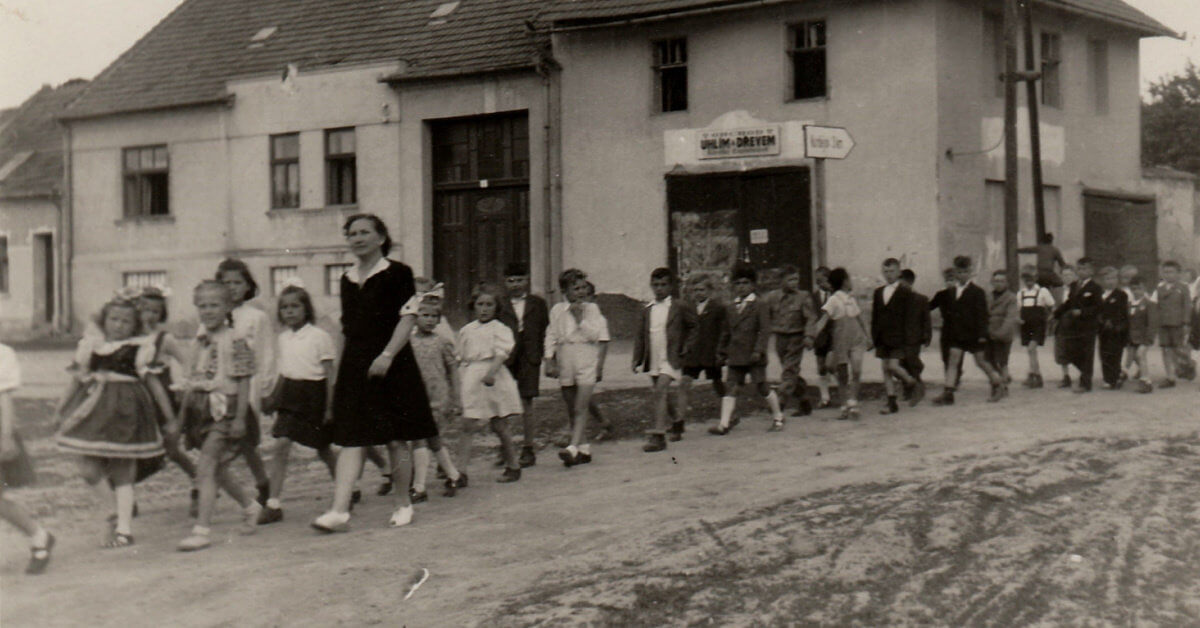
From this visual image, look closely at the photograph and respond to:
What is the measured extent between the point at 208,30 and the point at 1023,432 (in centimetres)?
2352

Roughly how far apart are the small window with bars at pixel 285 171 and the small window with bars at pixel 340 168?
798mm

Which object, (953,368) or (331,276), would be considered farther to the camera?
(331,276)

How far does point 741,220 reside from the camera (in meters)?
21.4

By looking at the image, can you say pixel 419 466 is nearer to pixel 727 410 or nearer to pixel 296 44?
pixel 727 410

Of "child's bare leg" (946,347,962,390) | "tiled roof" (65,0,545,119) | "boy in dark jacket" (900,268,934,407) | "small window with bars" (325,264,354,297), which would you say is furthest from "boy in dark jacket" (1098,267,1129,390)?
"small window with bars" (325,264,354,297)

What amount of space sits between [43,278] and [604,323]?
81.1 feet

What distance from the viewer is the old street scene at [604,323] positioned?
6.50 m

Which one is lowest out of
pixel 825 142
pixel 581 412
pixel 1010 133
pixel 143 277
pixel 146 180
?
pixel 581 412

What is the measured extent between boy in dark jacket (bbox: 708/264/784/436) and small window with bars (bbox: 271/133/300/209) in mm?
16730

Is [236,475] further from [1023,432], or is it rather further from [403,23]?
[403,23]

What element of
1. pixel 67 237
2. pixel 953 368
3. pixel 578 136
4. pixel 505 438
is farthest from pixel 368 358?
pixel 67 237

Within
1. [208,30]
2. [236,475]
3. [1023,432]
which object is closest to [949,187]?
[1023,432]

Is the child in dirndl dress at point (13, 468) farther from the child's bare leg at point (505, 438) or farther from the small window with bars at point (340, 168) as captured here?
the small window with bars at point (340, 168)

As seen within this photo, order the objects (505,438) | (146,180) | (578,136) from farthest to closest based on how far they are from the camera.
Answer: (146,180) < (578,136) < (505,438)
